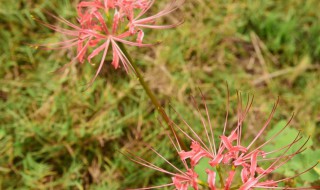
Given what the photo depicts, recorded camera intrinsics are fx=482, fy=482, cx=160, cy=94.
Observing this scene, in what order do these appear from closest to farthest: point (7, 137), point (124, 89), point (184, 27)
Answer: point (7, 137)
point (124, 89)
point (184, 27)

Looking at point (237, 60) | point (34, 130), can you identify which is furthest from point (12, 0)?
point (237, 60)

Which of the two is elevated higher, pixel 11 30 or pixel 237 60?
pixel 11 30

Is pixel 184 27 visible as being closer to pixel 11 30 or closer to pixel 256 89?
pixel 256 89

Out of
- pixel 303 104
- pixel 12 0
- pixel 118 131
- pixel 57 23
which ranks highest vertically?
pixel 12 0

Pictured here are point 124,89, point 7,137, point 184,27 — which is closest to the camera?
point 7,137

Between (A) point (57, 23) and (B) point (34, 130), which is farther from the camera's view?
(A) point (57, 23)

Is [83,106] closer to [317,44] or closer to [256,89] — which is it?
[256,89]
